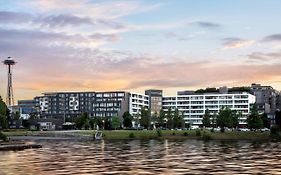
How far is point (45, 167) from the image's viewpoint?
64.3 meters

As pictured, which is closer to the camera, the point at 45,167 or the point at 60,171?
the point at 60,171

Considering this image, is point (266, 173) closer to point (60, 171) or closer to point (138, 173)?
point (138, 173)

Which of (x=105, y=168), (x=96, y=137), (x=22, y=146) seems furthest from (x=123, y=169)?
(x=96, y=137)

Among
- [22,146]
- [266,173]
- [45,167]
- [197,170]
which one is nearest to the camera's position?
[266,173]

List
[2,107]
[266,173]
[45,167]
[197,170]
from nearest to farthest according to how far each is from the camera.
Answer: [266,173] < [197,170] < [45,167] < [2,107]

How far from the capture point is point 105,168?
62906 mm

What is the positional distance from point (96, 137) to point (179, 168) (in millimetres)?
138794

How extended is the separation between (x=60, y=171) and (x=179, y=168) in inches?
554

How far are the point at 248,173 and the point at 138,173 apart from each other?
11637mm

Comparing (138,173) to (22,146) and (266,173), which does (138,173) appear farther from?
(22,146)

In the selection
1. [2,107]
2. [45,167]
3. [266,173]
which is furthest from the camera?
[2,107]

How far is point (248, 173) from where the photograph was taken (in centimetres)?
5634

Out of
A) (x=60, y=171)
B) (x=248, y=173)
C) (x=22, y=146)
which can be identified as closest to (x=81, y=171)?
(x=60, y=171)

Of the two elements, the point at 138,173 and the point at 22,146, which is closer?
the point at 138,173
